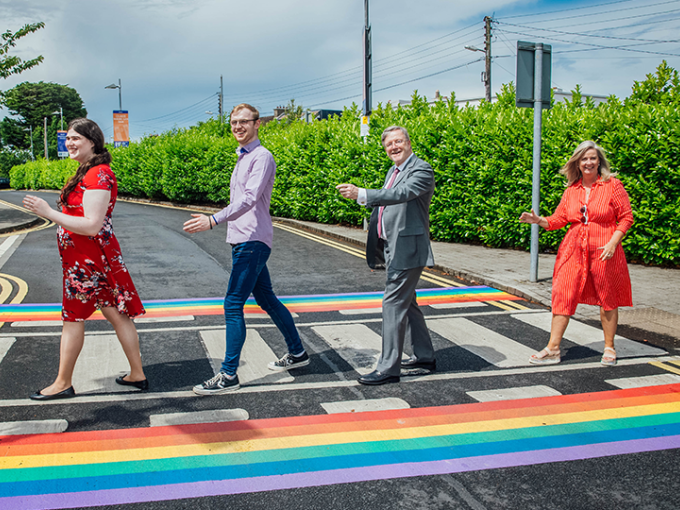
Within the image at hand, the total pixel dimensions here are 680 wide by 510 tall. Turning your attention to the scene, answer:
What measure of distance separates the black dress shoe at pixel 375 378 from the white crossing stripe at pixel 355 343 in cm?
27

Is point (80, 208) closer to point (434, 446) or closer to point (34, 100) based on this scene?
point (434, 446)

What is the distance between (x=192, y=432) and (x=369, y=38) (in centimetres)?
1301

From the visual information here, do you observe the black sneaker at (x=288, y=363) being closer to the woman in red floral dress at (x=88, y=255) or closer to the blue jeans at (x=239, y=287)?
the blue jeans at (x=239, y=287)

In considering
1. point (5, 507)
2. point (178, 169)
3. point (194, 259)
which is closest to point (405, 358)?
point (5, 507)

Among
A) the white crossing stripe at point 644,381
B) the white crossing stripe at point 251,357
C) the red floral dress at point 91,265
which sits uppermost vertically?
the red floral dress at point 91,265

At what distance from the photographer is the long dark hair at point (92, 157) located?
3904 mm

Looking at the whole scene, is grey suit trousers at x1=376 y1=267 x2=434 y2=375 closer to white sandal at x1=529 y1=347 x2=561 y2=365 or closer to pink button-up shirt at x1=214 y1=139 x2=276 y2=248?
pink button-up shirt at x1=214 y1=139 x2=276 y2=248

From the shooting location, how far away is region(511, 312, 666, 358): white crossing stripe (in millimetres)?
5422

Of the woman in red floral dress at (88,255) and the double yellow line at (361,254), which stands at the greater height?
the woman in red floral dress at (88,255)

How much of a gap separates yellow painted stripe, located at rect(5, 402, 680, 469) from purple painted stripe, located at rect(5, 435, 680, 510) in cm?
34

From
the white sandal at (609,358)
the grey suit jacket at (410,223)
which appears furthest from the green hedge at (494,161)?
the grey suit jacket at (410,223)

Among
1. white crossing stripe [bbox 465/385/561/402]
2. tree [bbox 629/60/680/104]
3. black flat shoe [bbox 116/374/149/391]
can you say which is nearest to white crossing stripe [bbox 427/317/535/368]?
white crossing stripe [bbox 465/385/561/402]

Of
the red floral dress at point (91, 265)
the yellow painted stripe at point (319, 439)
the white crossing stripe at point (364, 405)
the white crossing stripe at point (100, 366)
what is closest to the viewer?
the yellow painted stripe at point (319, 439)

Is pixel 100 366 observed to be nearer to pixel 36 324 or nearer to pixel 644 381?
pixel 36 324
